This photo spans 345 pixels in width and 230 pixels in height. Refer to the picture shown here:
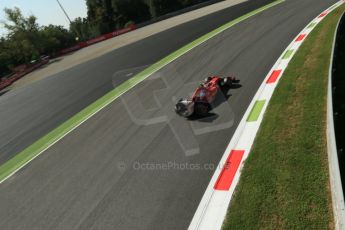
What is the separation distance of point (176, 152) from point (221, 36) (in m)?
14.2

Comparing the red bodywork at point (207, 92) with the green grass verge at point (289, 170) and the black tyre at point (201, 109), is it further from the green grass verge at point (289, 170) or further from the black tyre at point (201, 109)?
the green grass verge at point (289, 170)

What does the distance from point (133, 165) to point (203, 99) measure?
133 inches

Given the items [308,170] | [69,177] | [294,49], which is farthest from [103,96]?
[308,170]

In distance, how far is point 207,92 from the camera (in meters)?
10.1

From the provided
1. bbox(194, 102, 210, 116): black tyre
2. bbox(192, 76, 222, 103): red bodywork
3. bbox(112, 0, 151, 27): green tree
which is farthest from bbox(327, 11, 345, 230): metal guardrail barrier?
bbox(112, 0, 151, 27): green tree

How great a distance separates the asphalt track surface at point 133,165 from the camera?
6570 millimetres

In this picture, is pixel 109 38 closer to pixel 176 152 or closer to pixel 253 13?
pixel 253 13

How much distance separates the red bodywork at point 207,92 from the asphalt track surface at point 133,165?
1.65 feet

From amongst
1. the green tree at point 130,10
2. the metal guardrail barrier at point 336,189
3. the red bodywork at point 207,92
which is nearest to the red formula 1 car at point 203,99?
the red bodywork at point 207,92

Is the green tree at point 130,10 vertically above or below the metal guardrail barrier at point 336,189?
below

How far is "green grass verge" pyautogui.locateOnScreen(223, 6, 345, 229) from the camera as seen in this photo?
205 inches

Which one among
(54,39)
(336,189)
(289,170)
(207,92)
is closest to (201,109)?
(207,92)

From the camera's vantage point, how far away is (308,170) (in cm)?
603

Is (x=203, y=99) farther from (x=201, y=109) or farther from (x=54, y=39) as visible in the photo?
(x=54, y=39)
